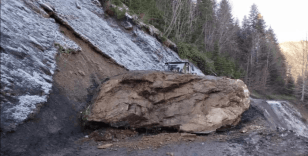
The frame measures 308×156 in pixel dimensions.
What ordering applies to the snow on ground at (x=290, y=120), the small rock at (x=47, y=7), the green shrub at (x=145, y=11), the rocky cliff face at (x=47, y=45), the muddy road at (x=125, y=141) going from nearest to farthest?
the muddy road at (x=125, y=141) < the rocky cliff face at (x=47, y=45) < the small rock at (x=47, y=7) < the green shrub at (x=145, y=11) < the snow on ground at (x=290, y=120)

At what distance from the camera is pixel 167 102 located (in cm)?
580

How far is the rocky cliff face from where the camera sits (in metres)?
3.76

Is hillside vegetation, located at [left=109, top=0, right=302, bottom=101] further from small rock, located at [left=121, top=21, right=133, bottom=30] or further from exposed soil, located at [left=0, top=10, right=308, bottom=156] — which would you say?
exposed soil, located at [left=0, top=10, right=308, bottom=156]

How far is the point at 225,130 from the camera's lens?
5.85m

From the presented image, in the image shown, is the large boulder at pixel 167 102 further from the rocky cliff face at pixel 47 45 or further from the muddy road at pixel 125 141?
the rocky cliff face at pixel 47 45

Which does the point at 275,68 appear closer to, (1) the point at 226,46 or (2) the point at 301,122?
(1) the point at 226,46

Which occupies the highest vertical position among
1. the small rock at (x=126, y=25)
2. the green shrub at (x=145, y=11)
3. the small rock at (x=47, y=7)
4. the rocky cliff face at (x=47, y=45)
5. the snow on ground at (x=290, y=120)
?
the green shrub at (x=145, y=11)

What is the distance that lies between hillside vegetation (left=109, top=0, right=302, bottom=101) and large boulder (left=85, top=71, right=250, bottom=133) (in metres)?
8.03

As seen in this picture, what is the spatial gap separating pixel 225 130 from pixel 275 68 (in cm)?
2879

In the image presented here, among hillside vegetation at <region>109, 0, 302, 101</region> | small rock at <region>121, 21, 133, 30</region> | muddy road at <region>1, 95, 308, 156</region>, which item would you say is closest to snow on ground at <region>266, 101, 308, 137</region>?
hillside vegetation at <region>109, 0, 302, 101</region>

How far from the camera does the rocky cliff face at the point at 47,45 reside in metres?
3.76

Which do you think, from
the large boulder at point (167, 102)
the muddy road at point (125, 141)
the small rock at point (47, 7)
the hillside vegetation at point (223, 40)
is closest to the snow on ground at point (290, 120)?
the hillside vegetation at point (223, 40)

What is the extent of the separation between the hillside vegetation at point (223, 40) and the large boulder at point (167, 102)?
26.4 ft

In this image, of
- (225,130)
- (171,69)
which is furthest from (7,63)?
(225,130)
